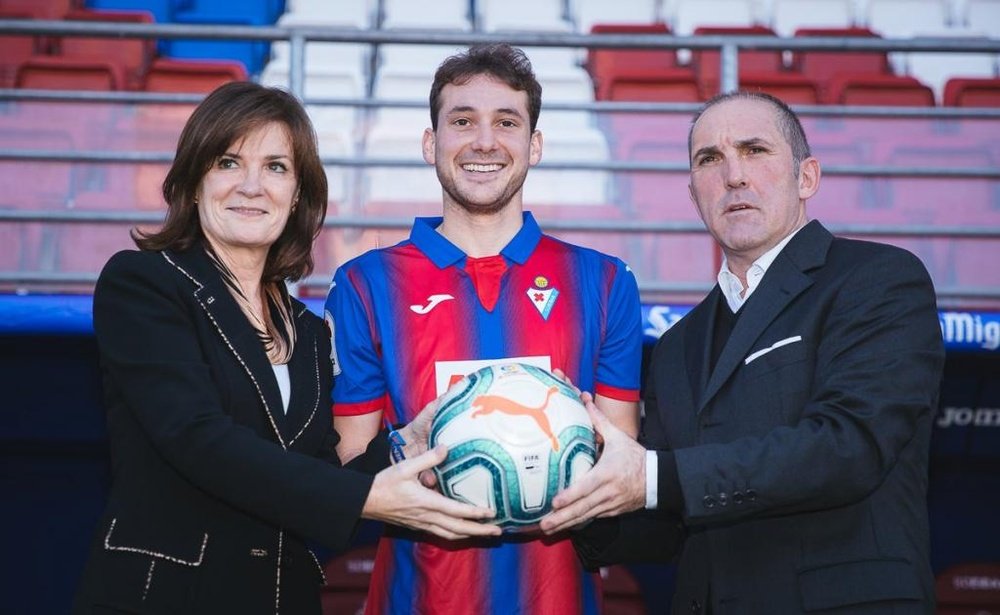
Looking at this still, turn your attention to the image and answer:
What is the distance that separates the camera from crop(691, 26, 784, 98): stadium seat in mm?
6770

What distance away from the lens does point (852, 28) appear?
7688 millimetres

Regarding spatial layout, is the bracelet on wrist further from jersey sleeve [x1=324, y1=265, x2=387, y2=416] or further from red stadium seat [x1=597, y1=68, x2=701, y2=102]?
red stadium seat [x1=597, y1=68, x2=701, y2=102]

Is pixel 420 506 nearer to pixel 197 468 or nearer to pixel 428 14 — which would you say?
pixel 197 468

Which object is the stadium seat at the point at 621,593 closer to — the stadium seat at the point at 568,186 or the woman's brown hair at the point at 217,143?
the stadium seat at the point at 568,186

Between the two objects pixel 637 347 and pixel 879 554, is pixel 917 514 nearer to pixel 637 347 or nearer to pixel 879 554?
pixel 879 554

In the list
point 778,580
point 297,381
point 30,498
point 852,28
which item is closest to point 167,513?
point 297,381

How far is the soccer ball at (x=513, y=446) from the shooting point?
240 centimetres

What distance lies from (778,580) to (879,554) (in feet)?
0.78

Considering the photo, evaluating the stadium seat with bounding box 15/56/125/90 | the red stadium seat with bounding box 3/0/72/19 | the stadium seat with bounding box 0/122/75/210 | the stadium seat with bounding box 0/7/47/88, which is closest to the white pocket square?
the stadium seat with bounding box 0/122/75/210

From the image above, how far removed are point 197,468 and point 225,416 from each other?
5.2 inches

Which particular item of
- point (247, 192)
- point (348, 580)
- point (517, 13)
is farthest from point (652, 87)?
point (247, 192)

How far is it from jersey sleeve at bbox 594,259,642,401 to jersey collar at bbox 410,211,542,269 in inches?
10.4

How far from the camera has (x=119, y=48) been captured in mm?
7215

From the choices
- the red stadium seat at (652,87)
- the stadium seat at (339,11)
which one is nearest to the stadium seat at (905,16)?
the red stadium seat at (652,87)
